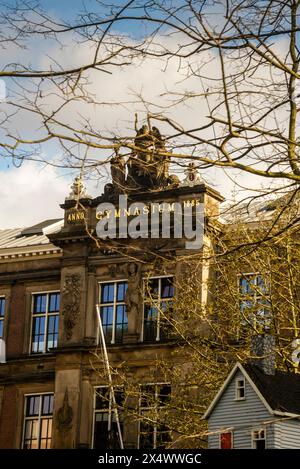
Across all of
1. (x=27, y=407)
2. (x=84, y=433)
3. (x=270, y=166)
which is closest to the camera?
(x=270, y=166)

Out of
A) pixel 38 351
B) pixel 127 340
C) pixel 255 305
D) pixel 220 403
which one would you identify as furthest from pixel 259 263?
pixel 38 351

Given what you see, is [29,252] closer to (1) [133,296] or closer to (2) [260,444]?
(1) [133,296]

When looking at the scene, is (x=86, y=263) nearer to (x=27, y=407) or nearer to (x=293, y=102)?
(x=27, y=407)

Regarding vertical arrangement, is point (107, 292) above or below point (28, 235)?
below

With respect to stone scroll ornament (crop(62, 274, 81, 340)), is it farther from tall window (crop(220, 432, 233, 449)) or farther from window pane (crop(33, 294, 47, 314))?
tall window (crop(220, 432, 233, 449))

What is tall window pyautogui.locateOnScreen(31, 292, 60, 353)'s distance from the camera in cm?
4153

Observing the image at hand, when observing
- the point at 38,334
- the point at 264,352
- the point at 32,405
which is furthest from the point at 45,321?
the point at 264,352

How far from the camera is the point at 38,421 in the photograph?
40.6 metres

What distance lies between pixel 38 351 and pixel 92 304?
11.7 ft

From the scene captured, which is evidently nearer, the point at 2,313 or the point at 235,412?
the point at 235,412

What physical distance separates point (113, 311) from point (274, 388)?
13.7 metres

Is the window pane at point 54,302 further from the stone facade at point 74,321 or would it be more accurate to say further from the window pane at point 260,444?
the window pane at point 260,444

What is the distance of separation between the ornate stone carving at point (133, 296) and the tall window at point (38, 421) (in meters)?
4.78

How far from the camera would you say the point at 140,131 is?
533 inches
